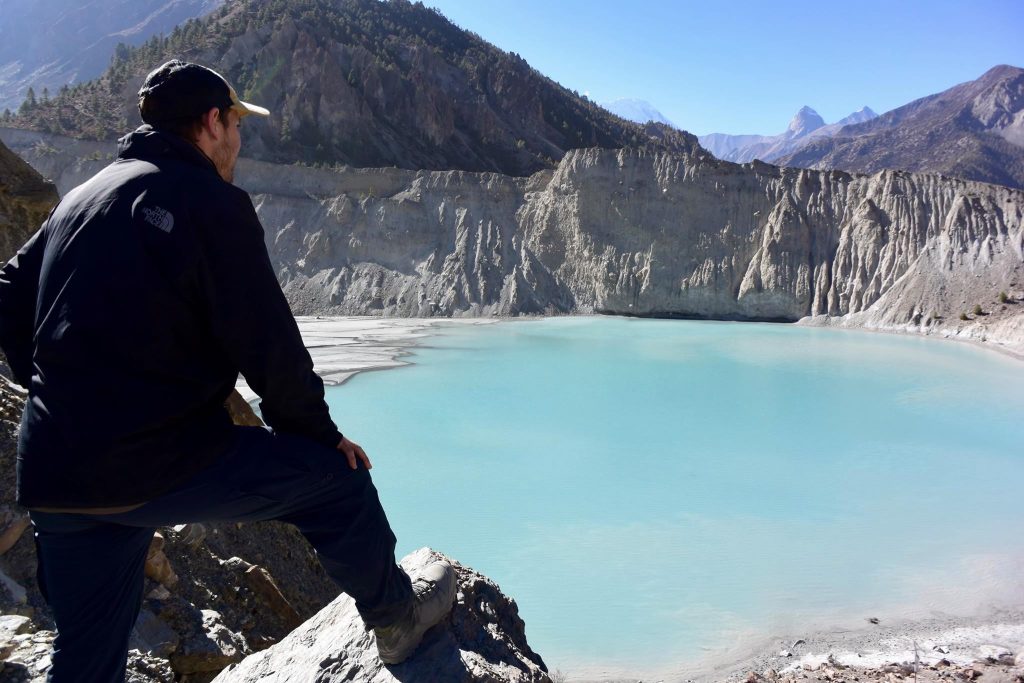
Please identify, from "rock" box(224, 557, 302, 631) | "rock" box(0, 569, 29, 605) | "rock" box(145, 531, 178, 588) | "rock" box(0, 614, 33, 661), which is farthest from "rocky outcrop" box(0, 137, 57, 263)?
"rock" box(0, 614, 33, 661)

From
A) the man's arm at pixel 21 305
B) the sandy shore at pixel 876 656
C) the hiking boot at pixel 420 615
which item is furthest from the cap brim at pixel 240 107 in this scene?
the sandy shore at pixel 876 656

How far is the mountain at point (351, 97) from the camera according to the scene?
48.9 meters

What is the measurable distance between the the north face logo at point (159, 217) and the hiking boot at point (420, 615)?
4.03ft

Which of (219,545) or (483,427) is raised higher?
(219,545)

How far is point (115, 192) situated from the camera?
166 centimetres

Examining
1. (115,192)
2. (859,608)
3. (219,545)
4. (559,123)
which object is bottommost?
(859,608)

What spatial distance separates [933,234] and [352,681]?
3940 centimetres

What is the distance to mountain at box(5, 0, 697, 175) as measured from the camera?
160 ft

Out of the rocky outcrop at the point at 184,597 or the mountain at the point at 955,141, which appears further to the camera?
the mountain at the point at 955,141

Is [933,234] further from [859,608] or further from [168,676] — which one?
[168,676]

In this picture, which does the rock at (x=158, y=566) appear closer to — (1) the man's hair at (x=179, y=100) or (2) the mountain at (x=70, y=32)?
(1) the man's hair at (x=179, y=100)

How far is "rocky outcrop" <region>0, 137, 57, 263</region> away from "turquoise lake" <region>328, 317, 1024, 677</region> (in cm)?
485

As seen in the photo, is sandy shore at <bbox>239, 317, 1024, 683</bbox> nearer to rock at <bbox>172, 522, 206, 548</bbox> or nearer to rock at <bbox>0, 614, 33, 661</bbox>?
rock at <bbox>172, 522, 206, 548</bbox>

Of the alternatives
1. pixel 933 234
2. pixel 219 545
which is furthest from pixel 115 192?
pixel 933 234
